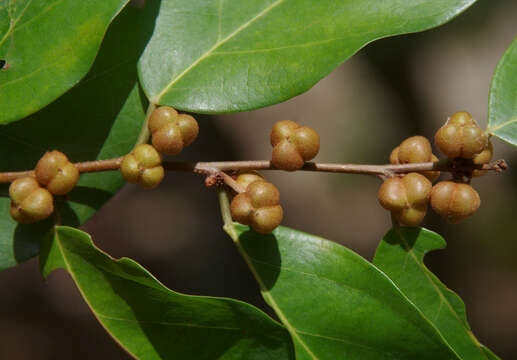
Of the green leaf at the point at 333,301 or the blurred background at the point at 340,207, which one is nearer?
the green leaf at the point at 333,301

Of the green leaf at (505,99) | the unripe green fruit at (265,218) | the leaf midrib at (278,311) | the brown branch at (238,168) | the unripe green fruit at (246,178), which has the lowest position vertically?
the leaf midrib at (278,311)

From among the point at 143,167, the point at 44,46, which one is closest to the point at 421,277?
the point at 143,167

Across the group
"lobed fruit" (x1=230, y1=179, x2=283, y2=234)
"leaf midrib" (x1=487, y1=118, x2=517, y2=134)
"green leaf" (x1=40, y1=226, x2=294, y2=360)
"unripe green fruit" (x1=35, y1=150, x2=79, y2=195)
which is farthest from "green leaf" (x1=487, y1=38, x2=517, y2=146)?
"unripe green fruit" (x1=35, y1=150, x2=79, y2=195)

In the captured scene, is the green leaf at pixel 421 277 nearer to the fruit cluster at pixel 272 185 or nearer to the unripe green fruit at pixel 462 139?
the fruit cluster at pixel 272 185

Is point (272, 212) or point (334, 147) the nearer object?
point (272, 212)

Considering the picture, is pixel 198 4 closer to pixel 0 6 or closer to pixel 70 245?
pixel 0 6

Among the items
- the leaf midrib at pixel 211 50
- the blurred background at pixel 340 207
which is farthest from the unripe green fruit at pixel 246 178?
the blurred background at pixel 340 207

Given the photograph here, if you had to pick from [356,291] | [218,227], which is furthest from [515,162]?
[356,291]
